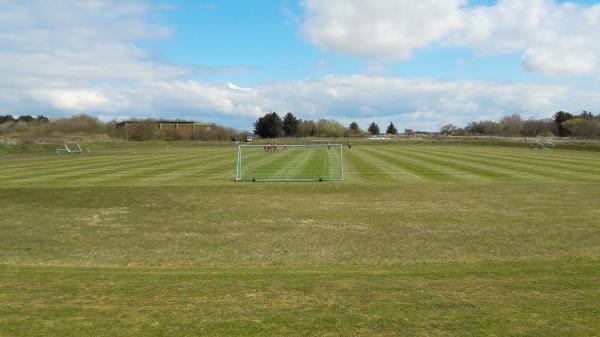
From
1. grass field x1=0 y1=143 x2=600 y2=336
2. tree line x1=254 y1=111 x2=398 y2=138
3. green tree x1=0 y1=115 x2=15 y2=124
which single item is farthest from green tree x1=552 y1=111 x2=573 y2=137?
green tree x1=0 y1=115 x2=15 y2=124

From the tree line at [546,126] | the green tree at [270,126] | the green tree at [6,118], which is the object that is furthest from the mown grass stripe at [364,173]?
the green tree at [6,118]

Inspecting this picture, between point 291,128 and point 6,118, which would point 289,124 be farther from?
point 6,118

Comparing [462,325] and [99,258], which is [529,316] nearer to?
[462,325]

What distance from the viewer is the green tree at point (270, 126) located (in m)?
174

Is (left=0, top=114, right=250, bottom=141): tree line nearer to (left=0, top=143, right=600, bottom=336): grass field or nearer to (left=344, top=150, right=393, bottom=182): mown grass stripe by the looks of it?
(left=344, top=150, right=393, bottom=182): mown grass stripe

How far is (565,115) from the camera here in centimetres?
14788

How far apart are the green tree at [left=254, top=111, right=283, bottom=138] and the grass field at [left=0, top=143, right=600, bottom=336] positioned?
146 m

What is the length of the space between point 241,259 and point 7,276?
5.28 m

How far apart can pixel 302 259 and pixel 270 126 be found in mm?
162281

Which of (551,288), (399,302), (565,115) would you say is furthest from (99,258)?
(565,115)

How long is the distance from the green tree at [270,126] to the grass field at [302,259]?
146 m

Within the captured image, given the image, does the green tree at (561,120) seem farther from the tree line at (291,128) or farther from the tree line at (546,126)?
the tree line at (291,128)

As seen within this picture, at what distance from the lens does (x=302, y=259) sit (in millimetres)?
13148

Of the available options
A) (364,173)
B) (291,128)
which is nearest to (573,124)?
(291,128)
